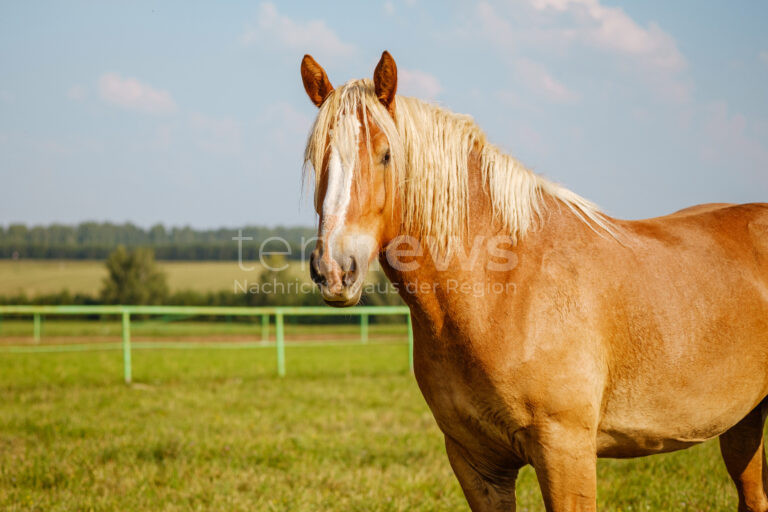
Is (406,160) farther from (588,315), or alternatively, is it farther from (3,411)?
(3,411)

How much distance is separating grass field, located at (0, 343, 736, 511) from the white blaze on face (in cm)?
263

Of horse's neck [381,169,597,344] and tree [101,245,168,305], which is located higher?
horse's neck [381,169,597,344]

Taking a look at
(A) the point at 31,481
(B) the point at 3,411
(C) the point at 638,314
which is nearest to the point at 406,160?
(C) the point at 638,314

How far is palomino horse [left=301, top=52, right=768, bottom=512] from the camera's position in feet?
6.25

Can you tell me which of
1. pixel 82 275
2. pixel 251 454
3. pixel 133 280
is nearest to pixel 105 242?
pixel 82 275

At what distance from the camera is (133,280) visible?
44812 millimetres

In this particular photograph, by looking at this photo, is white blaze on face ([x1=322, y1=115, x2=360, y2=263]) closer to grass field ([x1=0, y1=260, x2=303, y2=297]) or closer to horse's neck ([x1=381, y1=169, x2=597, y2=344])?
horse's neck ([x1=381, y1=169, x2=597, y2=344])

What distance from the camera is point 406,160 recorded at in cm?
201

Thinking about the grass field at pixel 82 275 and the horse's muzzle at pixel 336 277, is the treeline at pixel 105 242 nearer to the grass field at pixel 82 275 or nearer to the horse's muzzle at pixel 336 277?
the grass field at pixel 82 275

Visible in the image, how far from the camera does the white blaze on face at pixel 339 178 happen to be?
5.76 ft

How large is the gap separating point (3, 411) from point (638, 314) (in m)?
7.76

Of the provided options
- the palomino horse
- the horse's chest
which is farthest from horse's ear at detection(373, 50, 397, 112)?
the horse's chest

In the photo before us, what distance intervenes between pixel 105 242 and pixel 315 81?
60748 millimetres

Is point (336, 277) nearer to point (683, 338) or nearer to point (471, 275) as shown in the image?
point (471, 275)
